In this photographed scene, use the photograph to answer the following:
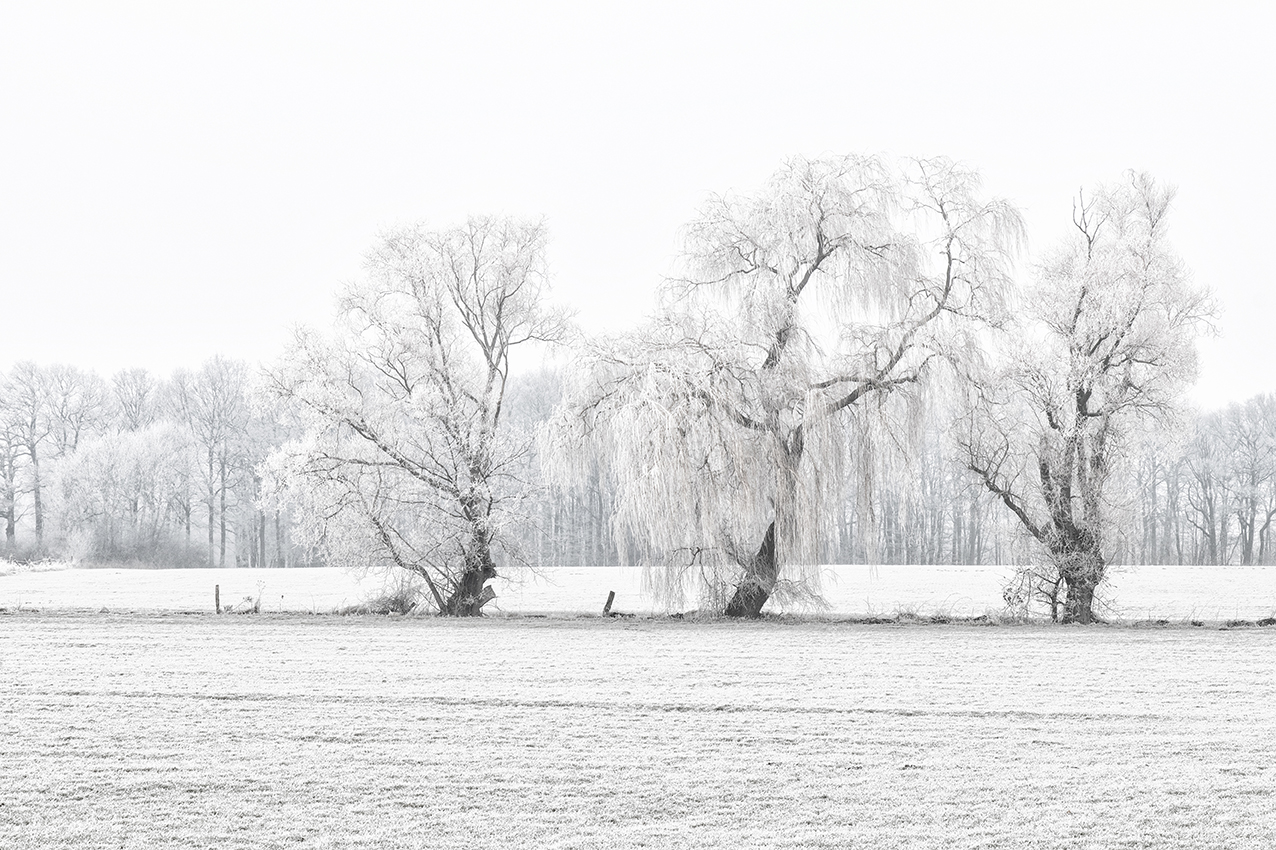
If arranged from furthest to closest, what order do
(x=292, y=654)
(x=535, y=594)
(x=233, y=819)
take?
(x=535, y=594) < (x=292, y=654) < (x=233, y=819)

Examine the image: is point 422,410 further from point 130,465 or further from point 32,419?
point 32,419

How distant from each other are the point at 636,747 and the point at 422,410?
1769 cm

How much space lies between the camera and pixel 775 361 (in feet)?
82.5

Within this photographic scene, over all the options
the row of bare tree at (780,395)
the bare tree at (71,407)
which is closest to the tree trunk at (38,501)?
the bare tree at (71,407)

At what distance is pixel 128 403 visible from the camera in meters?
69.2

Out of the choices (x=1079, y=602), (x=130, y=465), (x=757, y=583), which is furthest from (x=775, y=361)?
(x=130, y=465)

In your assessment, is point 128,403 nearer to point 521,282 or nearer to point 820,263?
point 521,282

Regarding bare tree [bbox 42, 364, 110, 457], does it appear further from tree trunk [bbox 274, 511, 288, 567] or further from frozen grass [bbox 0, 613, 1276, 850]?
frozen grass [bbox 0, 613, 1276, 850]

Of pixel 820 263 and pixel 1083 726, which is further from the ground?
pixel 820 263

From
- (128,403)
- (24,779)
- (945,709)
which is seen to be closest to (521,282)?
(945,709)

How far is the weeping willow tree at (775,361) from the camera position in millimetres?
23969

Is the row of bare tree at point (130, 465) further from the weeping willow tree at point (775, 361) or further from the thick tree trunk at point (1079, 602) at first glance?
the thick tree trunk at point (1079, 602)

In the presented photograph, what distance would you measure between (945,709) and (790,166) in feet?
51.9

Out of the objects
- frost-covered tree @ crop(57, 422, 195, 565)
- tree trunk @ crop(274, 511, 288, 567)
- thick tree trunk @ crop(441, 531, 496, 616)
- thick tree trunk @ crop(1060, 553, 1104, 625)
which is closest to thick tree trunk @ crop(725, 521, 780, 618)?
thick tree trunk @ crop(441, 531, 496, 616)
